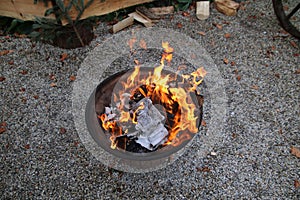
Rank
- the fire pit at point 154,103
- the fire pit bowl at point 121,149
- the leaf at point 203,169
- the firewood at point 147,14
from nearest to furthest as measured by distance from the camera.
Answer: the fire pit bowl at point 121,149 < the fire pit at point 154,103 < the leaf at point 203,169 < the firewood at point 147,14

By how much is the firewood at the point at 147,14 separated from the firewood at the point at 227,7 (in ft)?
2.62

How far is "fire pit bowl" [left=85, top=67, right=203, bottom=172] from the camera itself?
2012 millimetres

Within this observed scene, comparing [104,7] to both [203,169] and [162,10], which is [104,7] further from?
[203,169]

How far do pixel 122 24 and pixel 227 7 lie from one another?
1310mm

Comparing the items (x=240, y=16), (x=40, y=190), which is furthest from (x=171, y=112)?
(x=240, y=16)

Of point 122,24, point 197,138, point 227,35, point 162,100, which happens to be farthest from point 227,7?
point 197,138

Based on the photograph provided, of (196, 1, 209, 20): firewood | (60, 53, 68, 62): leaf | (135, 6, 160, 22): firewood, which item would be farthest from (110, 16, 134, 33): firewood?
(196, 1, 209, 20): firewood

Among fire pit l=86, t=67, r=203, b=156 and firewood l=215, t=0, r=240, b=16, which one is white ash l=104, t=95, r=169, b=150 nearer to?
fire pit l=86, t=67, r=203, b=156

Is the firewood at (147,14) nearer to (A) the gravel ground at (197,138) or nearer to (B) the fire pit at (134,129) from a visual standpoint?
(A) the gravel ground at (197,138)

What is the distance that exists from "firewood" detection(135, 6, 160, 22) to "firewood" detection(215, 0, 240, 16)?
2.62 feet

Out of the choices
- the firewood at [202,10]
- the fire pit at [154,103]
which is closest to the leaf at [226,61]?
the fire pit at [154,103]

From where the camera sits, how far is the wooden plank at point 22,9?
2.93 metres

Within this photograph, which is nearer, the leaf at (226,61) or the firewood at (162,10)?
the leaf at (226,61)

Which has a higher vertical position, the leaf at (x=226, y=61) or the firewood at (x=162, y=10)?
the firewood at (x=162, y=10)
